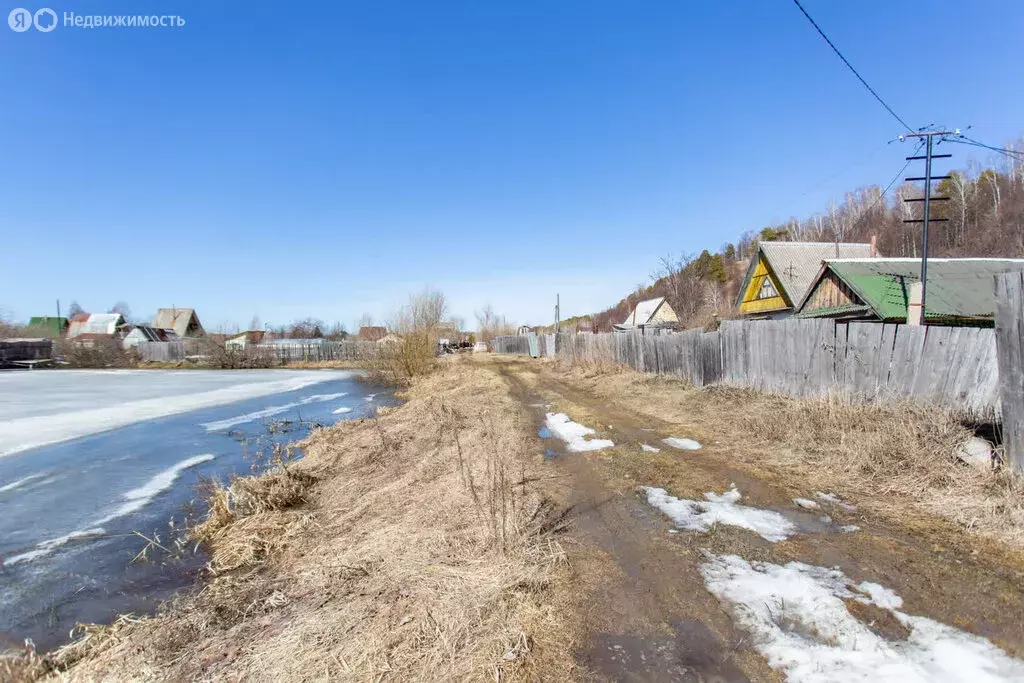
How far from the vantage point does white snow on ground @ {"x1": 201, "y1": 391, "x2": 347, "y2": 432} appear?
1378 centimetres

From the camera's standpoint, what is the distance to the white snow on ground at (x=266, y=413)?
13.8m

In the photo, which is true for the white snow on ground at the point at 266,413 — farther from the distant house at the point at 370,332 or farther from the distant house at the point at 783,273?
the distant house at the point at 783,273

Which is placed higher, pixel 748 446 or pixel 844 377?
pixel 844 377

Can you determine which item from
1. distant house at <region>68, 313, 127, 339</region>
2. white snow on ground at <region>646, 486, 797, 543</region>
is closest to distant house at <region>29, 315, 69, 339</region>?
distant house at <region>68, 313, 127, 339</region>

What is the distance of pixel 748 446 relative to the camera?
6.65 m

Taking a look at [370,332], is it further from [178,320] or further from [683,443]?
[178,320]

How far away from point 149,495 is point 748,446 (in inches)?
359

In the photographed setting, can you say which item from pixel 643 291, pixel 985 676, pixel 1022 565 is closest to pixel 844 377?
pixel 1022 565

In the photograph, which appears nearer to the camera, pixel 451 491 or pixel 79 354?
pixel 451 491

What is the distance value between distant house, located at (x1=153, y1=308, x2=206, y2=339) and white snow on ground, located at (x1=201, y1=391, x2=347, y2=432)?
67813 millimetres

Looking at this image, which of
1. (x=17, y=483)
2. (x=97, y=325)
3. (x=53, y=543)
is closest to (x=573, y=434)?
(x=53, y=543)

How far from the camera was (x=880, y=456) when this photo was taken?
16.6 ft

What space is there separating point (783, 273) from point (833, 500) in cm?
2494

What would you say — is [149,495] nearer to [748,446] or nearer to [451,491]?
[451,491]
